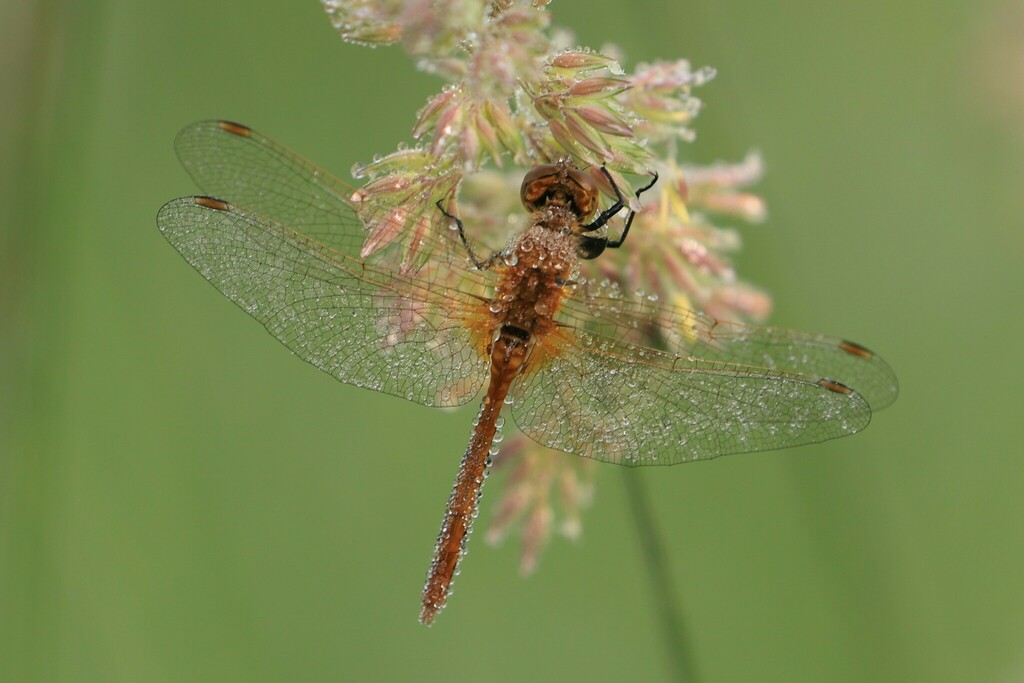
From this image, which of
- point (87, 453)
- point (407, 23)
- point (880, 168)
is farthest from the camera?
point (880, 168)

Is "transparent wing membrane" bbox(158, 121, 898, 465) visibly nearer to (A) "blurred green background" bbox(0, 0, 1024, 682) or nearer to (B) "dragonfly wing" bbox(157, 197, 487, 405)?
(B) "dragonfly wing" bbox(157, 197, 487, 405)

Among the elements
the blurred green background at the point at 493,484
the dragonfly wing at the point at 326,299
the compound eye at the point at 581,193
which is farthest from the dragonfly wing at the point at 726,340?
the blurred green background at the point at 493,484

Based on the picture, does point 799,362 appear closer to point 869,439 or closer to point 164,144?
point 869,439

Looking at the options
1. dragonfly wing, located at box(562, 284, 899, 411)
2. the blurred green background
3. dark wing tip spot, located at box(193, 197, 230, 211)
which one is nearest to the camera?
dark wing tip spot, located at box(193, 197, 230, 211)

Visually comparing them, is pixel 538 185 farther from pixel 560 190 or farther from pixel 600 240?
pixel 600 240

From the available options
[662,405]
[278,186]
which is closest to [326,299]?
[278,186]

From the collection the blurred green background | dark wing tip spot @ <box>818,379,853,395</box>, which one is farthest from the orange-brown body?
the blurred green background

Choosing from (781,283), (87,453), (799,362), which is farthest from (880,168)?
(87,453)

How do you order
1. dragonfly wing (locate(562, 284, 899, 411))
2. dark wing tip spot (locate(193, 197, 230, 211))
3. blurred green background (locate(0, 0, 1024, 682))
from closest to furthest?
1. dark wing tip spot (locate(193, 197, 230, 211))
2. dragonfly wing (locate(562, 284, 899, 411))
3. blurred green background (locate(0, 0, 1024, 682))
